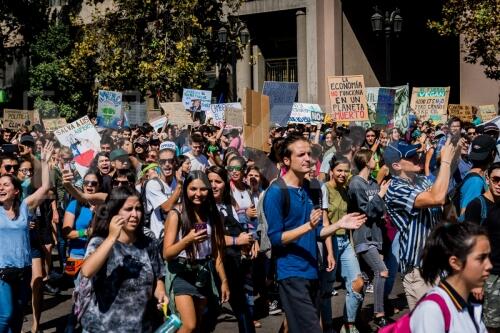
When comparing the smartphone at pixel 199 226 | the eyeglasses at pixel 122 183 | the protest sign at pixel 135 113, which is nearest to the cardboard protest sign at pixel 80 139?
the eyeglasses at pixel 122 183

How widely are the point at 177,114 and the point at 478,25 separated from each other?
8627 millimetres

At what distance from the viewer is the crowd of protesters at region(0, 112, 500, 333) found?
16.0 ft

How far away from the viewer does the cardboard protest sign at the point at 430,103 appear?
18.4m

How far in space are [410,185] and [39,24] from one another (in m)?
32.5

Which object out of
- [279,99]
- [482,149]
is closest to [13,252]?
[482,149]

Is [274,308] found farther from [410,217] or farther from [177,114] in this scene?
[177,114]

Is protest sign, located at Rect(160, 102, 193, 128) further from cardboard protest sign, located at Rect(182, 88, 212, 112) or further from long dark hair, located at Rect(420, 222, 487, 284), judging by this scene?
long dark hair, located at Rect(420, 222, 487, 284)

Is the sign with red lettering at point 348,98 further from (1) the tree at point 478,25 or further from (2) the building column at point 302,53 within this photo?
(2) the building column at point 302,53

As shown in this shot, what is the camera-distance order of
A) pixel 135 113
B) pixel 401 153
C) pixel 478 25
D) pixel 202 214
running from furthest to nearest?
1. pixel 135 113
2. pixel 478 25
3. pixel 401 153
4. pixel 202 214

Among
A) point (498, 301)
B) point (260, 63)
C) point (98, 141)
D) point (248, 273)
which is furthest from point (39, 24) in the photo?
point (498, 301)

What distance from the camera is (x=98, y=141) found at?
11844 mm

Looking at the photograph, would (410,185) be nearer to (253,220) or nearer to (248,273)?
(248,273)

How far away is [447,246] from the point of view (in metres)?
3.92

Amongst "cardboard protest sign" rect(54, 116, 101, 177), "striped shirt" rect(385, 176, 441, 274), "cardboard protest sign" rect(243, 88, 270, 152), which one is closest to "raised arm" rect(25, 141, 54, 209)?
"cardboard protest sign" rect(243, 88, 270, 152)
